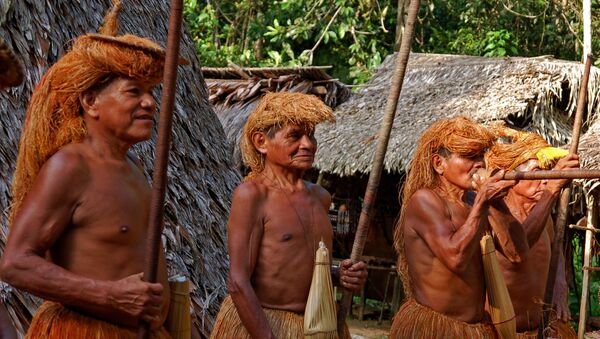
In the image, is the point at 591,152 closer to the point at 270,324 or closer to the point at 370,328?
the point at 370,328

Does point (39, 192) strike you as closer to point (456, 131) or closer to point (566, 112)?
point (456, 131)

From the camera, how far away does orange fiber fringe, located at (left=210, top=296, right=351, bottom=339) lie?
4.11 meters

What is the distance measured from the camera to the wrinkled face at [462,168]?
4.85m

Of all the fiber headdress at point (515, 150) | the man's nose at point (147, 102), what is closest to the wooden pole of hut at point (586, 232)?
the fiber headdress at point (515, 150)

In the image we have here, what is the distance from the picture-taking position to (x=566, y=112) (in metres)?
12.1

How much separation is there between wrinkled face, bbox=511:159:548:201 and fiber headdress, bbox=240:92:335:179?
167 cm

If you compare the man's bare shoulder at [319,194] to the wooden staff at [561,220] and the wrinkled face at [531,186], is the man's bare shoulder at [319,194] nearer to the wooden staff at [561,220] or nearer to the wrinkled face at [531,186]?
the wooden staff at [561,220]

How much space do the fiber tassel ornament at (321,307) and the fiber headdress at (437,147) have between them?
102 cm

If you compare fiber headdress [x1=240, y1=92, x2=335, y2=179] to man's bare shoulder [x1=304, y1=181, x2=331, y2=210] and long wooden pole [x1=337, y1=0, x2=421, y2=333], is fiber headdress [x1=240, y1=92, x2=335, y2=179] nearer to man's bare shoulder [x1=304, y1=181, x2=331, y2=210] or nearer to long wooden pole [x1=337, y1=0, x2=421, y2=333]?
man's bare shoulder [x1=304, y1=181, x2=331, y2=210]

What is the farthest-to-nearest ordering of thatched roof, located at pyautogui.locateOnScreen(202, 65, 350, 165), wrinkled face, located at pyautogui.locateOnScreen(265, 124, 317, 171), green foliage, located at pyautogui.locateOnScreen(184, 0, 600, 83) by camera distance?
green foliage, located at pyautogui.locateOnScreen(184, 0, 600, 83)
thatched roof, located at pyautogui.locateOnScreen(202, 65, 350, 165)
wrinkled face, located at pyautogui.locateOnScreen(265, 124, 317, 171)

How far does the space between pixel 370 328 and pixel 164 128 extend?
10.0 metres

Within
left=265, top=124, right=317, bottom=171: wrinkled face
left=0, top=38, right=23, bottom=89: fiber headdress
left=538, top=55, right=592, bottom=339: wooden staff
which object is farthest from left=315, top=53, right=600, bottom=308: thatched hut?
left=0, top=38, right=23, bottom=89: fiber headdress

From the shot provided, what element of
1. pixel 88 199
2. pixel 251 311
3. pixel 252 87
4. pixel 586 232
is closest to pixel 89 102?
pixel 88 199

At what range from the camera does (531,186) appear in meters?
5.77
